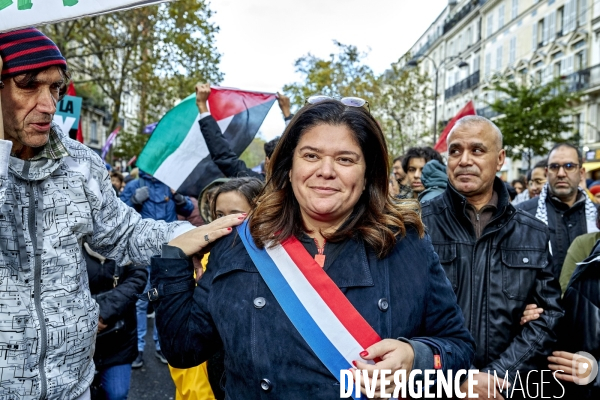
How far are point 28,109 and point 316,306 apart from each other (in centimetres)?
117

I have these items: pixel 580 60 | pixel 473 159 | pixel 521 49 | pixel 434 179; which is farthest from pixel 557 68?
pixel 473 159

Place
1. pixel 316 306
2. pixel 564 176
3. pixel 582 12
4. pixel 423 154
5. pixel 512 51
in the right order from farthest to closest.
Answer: pixel 512 51 < pixel 582 12 < pixel 423 154 < pixel 564 176 < pixel 316 306

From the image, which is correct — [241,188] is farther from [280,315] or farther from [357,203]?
[280,315]

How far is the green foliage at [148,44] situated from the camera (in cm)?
1577

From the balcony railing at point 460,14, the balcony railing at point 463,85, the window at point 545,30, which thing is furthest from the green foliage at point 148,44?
the balcony railing at point 460,14

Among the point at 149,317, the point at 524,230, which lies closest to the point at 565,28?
the point at 149,317

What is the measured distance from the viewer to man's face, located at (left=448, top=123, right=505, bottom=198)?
3.29 metres

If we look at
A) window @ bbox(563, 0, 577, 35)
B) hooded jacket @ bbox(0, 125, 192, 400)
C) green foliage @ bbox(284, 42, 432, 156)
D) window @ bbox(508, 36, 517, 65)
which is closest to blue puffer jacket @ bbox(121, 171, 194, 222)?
hooded jacket @ bbox(0, 125, 192, 400)

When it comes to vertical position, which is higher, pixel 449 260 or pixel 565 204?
pixel 565 204

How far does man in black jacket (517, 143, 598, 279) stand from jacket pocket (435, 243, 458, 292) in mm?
2576

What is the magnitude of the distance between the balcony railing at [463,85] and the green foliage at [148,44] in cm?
3438

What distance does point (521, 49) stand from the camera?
Answer: 4103cm

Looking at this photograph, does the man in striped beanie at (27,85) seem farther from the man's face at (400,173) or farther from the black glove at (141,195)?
the black glove at (141,195)

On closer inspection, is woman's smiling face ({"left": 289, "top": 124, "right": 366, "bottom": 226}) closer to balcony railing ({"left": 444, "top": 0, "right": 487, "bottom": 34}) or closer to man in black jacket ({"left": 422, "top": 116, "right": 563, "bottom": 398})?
man in black jacket ({"left": 422, "top": 116, "right": 563, "bottom": 398})
